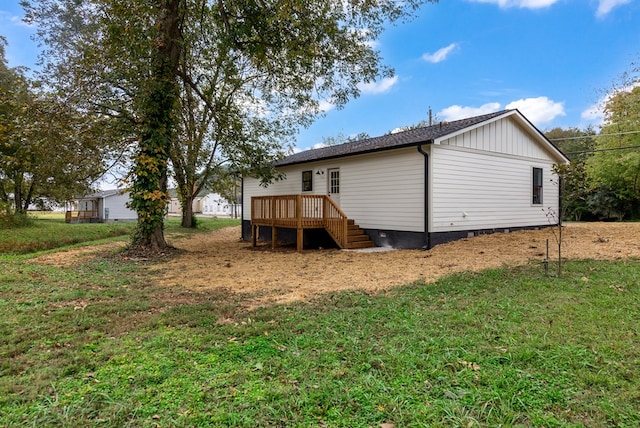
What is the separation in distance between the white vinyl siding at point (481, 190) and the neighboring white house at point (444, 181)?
0.09 ft

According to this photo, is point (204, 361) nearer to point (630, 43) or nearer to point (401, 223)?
point (401, 223)

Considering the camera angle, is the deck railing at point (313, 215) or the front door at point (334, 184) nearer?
the deck railing at point (313, 215)

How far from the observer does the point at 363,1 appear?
790 centimetres

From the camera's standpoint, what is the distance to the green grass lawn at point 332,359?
2.22 metres

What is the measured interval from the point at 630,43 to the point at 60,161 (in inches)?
1150

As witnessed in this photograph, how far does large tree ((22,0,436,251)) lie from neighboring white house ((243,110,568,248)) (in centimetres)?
236

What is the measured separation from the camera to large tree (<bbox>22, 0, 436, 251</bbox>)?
307 inches

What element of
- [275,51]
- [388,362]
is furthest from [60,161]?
[388,362]

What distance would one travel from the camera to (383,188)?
1073cm

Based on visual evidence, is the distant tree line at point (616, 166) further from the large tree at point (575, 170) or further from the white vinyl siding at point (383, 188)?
the white vinyl siding at point (383, 188)

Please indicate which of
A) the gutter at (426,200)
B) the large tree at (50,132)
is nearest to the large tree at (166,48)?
the large tree at (50,132)

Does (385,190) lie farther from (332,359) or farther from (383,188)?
(332,359)

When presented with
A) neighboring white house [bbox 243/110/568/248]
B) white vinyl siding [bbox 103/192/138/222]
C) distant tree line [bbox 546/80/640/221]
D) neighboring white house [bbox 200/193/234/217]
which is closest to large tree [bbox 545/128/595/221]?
distant tree line [bbox 546/80/640/221]

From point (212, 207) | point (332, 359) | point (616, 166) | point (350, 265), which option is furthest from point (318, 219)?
point (212, 207)
